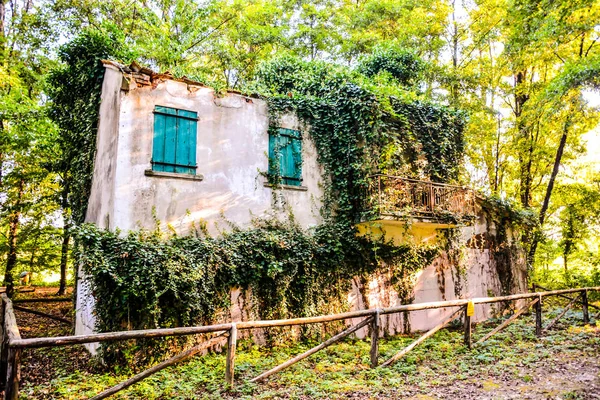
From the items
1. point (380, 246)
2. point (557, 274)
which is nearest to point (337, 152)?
point (380, 246)

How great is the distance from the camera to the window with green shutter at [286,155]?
1008cm

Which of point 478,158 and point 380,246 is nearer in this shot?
point 380,246

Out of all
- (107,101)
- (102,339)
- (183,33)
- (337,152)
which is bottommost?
(102,339)

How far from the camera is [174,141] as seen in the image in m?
8.69

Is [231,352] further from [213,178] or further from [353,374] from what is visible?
[213,178]

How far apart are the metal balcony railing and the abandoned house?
3 cm

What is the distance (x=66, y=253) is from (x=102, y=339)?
13.2 meters

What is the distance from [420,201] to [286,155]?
3956 millimetres

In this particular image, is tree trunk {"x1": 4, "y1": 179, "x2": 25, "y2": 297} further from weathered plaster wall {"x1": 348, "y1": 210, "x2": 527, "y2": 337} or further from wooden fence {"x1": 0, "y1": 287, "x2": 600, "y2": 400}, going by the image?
weathered plaster wall {"x1": 348, "y1": 210, "x2": 527, "y2": 337}

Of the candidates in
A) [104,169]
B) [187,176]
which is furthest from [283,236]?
[104,169]

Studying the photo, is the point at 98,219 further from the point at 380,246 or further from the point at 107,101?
the point at 380,246

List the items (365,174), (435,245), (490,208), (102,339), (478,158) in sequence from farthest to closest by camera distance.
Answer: (478,158) < (490,208) < (435,245) < (365,174) < (102,339)

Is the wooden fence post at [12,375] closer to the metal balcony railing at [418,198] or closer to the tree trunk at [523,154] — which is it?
the metal balcony railing at [418,198]

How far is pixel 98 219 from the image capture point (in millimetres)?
8625
